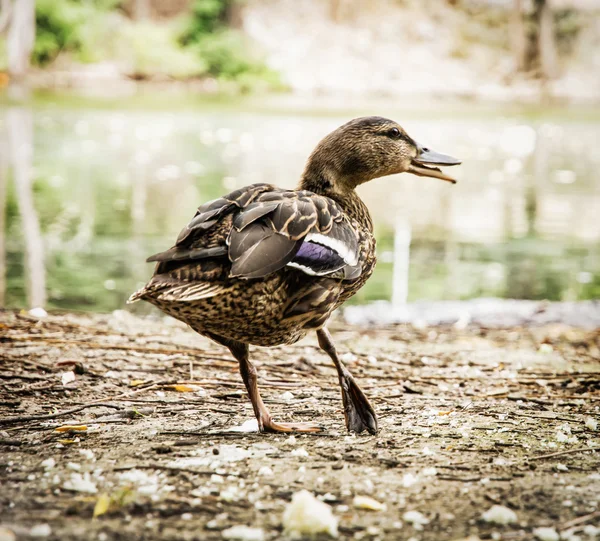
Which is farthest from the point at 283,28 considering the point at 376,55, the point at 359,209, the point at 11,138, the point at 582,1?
the point at 359,209

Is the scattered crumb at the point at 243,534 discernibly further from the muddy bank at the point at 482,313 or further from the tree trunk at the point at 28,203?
the tree trunk at the point at 28,203

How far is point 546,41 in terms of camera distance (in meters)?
25.1

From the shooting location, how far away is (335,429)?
2.94 m

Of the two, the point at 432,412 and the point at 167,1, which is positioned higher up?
the point at 167,1

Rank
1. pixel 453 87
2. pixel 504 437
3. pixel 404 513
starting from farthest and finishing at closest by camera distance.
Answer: pixel 453 87 < pixel 504 437 < pixel 404 513

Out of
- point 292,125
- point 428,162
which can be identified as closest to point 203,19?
point 292,125

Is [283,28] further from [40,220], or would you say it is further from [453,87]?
[40,220]

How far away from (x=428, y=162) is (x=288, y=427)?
1193 mm

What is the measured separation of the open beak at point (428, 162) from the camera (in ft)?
11.0

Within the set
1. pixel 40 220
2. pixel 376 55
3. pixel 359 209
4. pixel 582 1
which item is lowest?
pixel 40 220

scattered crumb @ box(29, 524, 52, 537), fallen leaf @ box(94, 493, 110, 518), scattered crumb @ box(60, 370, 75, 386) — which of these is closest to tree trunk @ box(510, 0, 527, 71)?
scattered crumb @ box(60, 370, 75, 386)

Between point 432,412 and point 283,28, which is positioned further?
point 283,28

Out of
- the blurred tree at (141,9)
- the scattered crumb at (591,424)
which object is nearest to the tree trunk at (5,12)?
the blurred tree at (141,9)

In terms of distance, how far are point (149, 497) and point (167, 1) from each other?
88.0 feet
